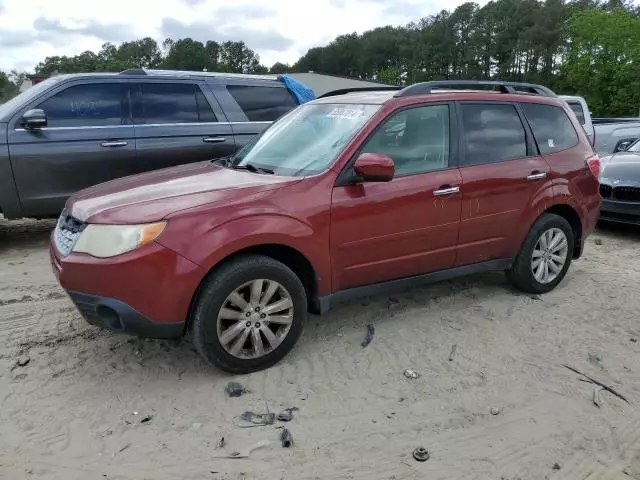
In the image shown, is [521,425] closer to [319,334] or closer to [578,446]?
[578,446]

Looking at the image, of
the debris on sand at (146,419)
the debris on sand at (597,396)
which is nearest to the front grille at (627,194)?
the debris on sand at (597,396)

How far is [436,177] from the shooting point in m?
4.05

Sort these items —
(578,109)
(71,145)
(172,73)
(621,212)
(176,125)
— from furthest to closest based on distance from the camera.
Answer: (578,109) < (621,212) < (172,73) < (176,125) < (71,145)

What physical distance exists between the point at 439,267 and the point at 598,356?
123 cm

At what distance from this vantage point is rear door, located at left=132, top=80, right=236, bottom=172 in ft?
20.5

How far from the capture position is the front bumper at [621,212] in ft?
23.2

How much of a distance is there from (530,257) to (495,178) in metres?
0.84

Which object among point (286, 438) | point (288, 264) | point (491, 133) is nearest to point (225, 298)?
point (288, 264)

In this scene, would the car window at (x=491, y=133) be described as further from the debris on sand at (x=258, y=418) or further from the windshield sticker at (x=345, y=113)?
the debris on sand at (x=258, y=418)

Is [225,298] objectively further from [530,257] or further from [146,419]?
[530,257]

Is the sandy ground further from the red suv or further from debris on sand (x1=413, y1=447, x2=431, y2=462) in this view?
the red suv

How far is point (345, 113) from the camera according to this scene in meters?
4.11

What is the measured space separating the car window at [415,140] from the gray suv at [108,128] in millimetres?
3171

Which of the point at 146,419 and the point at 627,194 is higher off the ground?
the point at 627,194
